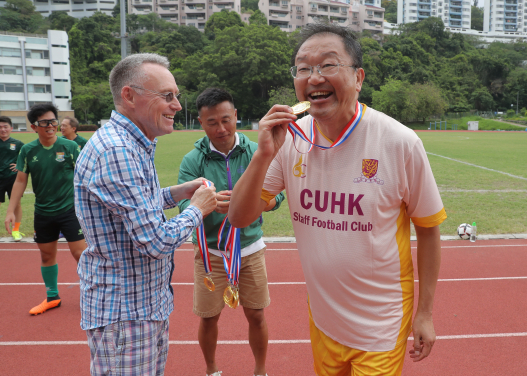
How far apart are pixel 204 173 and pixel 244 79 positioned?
6292cm

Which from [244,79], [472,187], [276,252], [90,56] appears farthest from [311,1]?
[276,252]

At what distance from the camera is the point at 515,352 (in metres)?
3.89

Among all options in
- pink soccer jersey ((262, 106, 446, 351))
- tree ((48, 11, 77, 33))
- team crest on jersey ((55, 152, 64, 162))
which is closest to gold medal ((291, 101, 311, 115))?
pink soccer jersey ((262, 106, 446, 351))

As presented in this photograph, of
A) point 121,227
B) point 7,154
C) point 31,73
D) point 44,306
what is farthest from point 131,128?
point 31,73

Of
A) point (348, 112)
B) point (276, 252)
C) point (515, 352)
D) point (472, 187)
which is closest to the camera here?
point (348, 112)

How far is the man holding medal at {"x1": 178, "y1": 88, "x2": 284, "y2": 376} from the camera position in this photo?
10.8 ft

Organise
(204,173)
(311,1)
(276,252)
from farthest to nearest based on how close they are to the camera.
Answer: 1. (311,1)
2. (276,252)
3. (204,173)

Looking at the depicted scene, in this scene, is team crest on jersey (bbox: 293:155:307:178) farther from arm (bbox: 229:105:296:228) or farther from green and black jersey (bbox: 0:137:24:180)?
green and black jersey (bbox: 0:137:24:180)

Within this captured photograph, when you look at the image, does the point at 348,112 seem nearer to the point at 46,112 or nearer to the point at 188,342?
the point at 188,342

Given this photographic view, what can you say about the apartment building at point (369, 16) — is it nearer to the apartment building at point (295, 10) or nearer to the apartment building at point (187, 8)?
the apartment building at point (295, 10)

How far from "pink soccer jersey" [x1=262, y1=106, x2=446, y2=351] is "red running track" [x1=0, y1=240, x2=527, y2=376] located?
1.94 m

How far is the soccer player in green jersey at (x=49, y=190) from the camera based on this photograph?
477 centimetres

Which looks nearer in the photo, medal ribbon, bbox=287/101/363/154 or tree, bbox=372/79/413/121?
medal ribbon, bbox=287/101/363/154

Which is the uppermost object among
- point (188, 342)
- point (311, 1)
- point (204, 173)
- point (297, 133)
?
point (311, 1)
